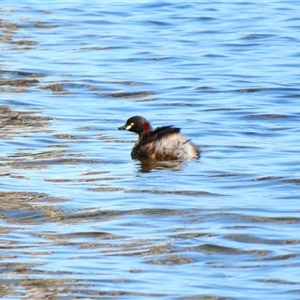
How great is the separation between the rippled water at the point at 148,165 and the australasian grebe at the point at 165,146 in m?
0.16

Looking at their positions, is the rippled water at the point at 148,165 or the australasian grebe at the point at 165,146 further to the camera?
the australasian grebe at the point at 165,146

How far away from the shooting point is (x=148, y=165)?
9.98m

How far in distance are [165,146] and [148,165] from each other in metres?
0.27

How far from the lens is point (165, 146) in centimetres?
1012

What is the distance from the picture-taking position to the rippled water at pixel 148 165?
6324 mm

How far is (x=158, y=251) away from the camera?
22.1ft

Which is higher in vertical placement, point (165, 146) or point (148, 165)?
point (165, 146)

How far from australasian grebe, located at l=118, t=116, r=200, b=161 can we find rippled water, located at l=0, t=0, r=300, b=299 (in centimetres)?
16

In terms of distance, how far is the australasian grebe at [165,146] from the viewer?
10023 millimetres

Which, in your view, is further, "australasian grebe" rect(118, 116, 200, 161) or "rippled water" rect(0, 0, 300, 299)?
"australasian grebe" rect(118, 116, 200, 161)

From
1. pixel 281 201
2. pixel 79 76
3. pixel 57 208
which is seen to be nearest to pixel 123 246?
pixel 57 208

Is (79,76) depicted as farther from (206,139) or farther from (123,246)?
(123,246)

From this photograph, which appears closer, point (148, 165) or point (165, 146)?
point (148, 165)

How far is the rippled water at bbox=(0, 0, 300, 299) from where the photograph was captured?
6.32 m
